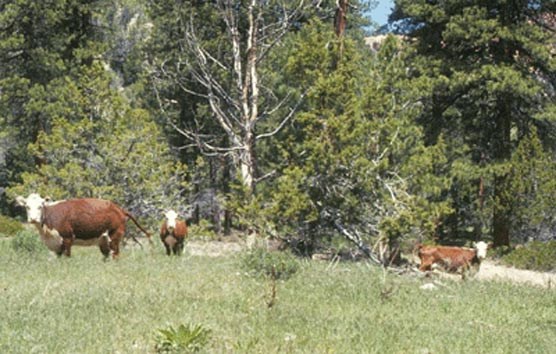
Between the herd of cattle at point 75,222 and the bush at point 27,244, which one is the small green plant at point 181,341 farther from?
the bush at point 27,244

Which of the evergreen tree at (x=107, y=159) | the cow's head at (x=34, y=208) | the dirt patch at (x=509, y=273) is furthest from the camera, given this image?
the evergreen tree at (x=107, y=159)

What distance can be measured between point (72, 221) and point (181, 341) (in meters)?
7.20

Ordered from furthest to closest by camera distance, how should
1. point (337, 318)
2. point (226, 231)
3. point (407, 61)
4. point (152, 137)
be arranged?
1. point (226, 231)
2. point (407, 61)
3. point (152, 137)
4. point (337, 318)

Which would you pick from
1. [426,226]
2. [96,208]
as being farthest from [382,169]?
[96,208]

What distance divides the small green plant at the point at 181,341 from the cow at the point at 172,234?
8.91 metres


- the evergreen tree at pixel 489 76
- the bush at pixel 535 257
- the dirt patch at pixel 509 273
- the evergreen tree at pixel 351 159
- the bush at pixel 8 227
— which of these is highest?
the evergreen tree at pixel 489 76

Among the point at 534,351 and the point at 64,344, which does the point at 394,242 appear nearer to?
the point at 534,351

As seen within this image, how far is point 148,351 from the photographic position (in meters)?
6.14

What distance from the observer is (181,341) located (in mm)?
6070

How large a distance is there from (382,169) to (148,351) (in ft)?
38.3

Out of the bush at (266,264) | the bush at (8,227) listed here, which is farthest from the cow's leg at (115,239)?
the bush at (8,227)

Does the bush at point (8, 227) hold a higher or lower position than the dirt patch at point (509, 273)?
lower

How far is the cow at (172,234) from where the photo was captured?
15.1 m

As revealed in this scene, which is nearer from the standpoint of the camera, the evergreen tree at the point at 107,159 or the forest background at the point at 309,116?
the forest background at the point at 309,116
